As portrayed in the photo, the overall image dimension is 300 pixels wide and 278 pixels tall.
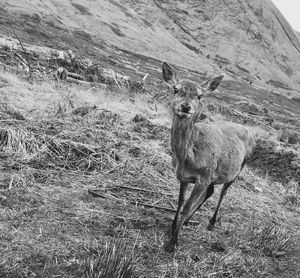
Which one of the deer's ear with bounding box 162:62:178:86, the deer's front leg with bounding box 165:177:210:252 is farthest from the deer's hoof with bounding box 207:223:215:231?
the deer's ear with bounding box 162:62:178:86

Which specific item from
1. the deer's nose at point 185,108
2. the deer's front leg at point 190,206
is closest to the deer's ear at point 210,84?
the deer's nose at point 185,108

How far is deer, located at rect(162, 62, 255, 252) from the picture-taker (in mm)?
5230

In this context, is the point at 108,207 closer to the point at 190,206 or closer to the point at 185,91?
the point at 190,206

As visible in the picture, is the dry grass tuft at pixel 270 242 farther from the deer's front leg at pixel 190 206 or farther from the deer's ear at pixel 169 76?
the deer's ear at pixel 169 76

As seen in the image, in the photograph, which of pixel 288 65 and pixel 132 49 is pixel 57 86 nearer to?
pixel 132 49

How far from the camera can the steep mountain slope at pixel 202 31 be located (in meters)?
76.3

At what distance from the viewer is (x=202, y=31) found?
4518 inches

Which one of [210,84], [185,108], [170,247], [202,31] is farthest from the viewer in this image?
[202,31]

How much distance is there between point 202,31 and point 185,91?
114745mm

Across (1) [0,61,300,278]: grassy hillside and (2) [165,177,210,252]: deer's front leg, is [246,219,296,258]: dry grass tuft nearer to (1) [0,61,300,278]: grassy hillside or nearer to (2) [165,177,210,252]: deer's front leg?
(1) [0,61,300,278]: grassy hillside

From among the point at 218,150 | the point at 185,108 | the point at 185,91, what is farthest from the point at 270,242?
the point at 185,91

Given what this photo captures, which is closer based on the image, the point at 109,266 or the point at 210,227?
the point at 109,266

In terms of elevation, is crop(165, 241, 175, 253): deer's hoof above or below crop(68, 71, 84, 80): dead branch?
above

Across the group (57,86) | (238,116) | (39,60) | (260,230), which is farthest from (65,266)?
(238,116)
